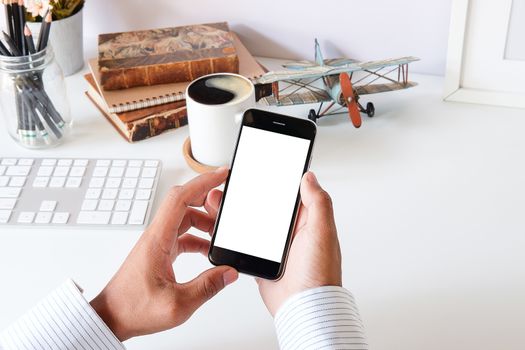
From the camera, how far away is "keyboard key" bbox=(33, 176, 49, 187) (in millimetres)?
863

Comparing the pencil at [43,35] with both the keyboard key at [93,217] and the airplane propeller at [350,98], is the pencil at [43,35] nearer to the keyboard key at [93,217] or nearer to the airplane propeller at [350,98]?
the keyboard key at [93,217]

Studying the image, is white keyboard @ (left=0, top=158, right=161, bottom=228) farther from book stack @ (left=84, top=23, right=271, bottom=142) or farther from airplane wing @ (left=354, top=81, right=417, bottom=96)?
airplane wing @ (left=354, top=81, right=417, bottom=96)

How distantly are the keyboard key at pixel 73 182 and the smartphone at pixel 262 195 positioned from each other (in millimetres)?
248

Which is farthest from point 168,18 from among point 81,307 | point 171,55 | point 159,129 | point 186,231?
point 81,307

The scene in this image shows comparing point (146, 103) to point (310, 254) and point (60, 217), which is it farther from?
point (310, 254)

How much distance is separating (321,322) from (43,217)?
40 centimetres

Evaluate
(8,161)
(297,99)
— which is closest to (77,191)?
(8,161)

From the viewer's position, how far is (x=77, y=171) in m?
0.88

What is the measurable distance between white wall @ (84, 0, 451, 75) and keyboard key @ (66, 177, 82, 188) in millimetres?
369

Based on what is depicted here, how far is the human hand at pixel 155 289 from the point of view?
61cm

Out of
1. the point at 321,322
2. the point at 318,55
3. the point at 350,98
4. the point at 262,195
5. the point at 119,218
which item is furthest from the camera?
the point at 318,55

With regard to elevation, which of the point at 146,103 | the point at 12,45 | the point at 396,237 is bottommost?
the point at 396,237

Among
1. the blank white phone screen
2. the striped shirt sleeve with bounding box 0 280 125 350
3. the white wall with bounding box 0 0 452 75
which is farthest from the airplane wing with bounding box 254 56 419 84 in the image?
the striped shirt sleeve with bounding box 0 280 125 350

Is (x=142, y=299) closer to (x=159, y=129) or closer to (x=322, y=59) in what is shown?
(x=159, y=129)
